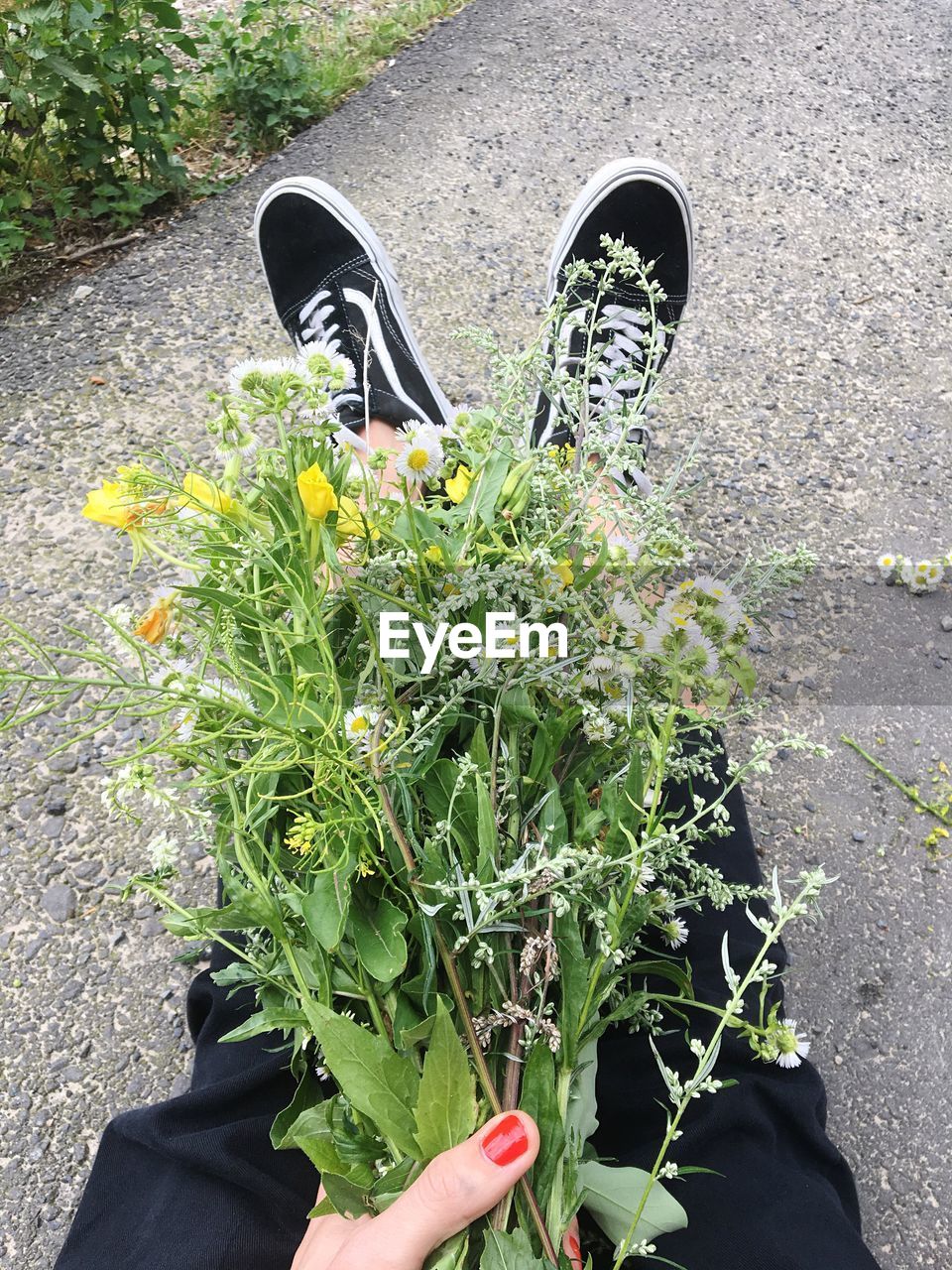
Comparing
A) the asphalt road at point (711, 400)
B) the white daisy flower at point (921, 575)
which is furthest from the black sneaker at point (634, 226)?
the white daisy flower at point (921, 575)

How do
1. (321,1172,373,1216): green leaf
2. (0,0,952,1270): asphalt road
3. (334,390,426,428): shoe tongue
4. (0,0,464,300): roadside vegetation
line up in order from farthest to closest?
(0,0,464,300): roadside vegetation, (334,390,426,428): shoe tongue, (0,0,952,1270): asphalt road, (321,1172,373,1216): green leaf

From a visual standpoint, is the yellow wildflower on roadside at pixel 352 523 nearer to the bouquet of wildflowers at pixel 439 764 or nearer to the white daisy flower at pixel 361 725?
the bouquet of wildflowers at pixel 439 764

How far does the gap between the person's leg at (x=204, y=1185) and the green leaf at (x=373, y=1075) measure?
21cm

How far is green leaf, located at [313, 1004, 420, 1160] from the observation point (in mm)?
744

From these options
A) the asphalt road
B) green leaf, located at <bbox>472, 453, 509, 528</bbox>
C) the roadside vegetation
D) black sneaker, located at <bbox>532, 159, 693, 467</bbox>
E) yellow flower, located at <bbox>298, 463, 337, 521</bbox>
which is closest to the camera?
yellow flower, located at <bbox>298, 463, 337, 521</bbox>

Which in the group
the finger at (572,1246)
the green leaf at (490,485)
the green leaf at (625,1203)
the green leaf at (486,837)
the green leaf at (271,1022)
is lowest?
the finger at (572,1246)

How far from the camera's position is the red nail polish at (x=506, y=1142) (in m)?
0.73

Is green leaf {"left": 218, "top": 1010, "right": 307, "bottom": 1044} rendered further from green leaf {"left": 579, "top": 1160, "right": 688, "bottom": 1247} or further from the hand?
green leaf {"left": 579, "top": 1160, "right": 688, "bottom": 1247}

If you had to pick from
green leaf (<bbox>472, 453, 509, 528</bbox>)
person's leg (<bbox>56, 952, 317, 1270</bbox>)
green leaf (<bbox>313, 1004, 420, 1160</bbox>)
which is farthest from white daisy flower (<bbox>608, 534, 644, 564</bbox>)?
person's leg (<bbox>56, 952, 317, 1270</bbox>)

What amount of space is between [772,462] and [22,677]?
1.54 metres

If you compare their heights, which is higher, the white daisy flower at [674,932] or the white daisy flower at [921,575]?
the white daisy flower at [674,932]

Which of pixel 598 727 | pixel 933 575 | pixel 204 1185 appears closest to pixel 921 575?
pixel 933 575

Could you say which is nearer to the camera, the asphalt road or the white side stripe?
the asphalt road

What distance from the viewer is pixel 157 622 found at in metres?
0.84
